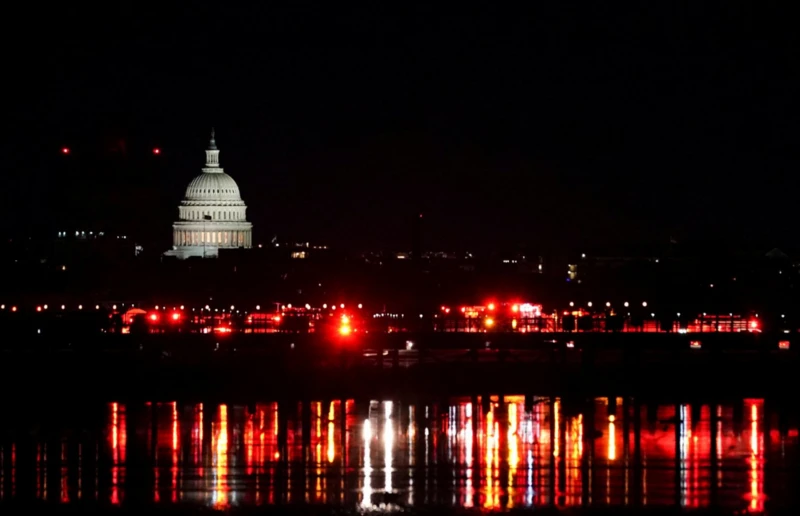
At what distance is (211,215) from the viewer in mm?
183625

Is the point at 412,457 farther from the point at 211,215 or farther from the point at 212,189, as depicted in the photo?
A: the point at 212,189

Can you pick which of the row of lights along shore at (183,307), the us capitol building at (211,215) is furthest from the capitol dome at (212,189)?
the row of lights along shore at (183,307)

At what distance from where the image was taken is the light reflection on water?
33.0 meters

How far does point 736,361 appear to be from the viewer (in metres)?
59.0

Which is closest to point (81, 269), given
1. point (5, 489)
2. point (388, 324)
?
point (388, 324)

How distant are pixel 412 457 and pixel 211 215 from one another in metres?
148

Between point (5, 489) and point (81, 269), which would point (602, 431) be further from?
point (81, 269)

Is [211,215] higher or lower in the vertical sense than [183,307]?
higher

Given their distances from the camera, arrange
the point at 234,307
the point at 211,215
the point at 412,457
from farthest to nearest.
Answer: the point at 211,215
the point at 234,307
the point at 412,457

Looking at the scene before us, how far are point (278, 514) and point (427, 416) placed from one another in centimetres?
1405

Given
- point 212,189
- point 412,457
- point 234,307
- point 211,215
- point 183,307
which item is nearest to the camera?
point 412,457

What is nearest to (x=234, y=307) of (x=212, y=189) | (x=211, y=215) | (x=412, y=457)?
(x=412, y=457)

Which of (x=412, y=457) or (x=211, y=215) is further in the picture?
(x=211, y=215)

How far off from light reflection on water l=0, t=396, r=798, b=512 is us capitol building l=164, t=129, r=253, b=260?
435ft
